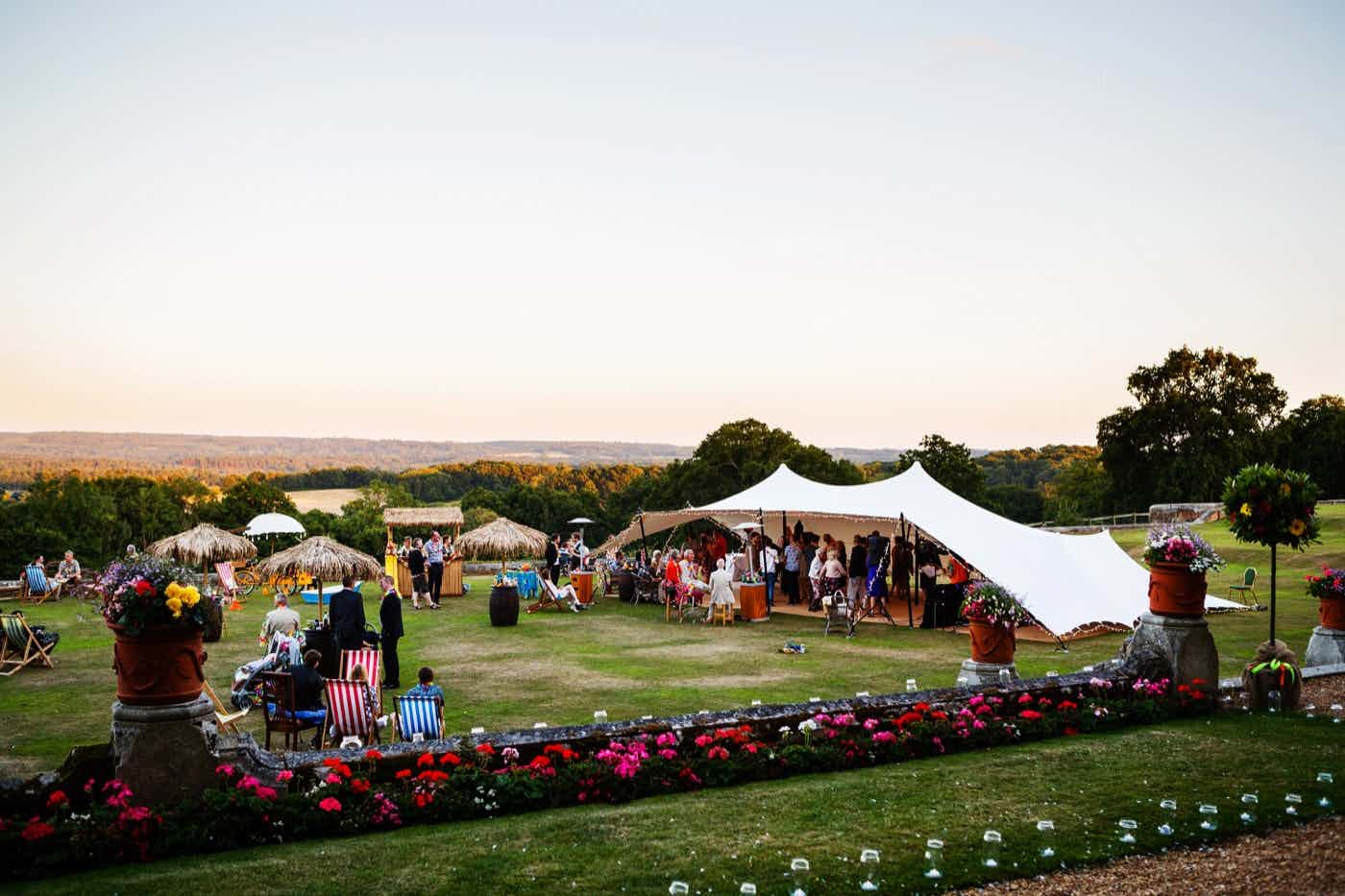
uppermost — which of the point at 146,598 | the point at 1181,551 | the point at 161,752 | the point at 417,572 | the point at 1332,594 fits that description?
the point at 1181,551

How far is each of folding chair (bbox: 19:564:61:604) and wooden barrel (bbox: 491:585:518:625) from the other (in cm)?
1104

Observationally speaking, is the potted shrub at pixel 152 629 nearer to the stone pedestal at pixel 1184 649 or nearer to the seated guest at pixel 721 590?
the stone pedestal at pixel 1184 649

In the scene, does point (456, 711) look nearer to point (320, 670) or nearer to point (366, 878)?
point (320, 670)

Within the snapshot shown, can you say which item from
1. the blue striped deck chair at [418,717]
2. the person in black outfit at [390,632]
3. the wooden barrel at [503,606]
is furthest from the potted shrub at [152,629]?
the wooden barrel at [503,606]

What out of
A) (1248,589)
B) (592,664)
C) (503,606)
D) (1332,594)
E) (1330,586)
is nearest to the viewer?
(1330,586)

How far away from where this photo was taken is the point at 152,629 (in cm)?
599

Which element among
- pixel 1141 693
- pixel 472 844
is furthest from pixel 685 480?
pixel 472 844

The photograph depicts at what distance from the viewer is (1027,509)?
6506cm

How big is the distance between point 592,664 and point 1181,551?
293 inches

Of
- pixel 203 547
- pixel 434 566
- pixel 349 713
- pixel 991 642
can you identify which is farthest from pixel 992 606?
pixel 203 547

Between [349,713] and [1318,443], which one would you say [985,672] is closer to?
[349,713]

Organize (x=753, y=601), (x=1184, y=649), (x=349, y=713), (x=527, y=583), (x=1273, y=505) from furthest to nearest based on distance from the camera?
(x=527, y=583), (x=753, y=601), (x=1273, y=505), (x=1184, y=649), (x=349, y=713)

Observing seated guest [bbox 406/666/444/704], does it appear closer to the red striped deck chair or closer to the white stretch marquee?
the red striped deck chair

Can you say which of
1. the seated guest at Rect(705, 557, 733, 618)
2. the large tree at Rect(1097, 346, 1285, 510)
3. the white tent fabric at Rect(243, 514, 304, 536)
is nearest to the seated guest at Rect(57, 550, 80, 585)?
the white tent fabric at Rect(243, 514, 304, 536)
